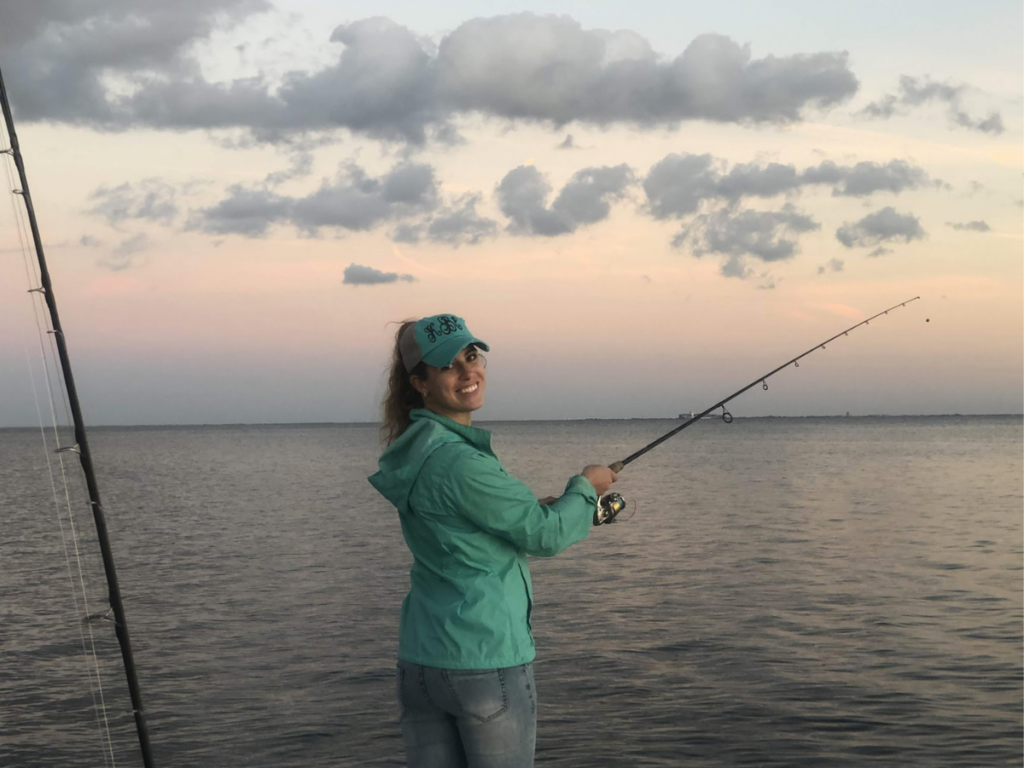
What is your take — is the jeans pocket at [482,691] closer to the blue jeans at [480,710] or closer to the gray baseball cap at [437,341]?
the blue jeans at [480,710]

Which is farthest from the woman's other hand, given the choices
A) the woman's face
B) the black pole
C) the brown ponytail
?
the black pole

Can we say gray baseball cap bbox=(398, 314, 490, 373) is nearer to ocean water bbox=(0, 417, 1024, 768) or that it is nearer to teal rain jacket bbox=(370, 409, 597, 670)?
teal rain jacket bbox=(370, 409, 597, 670)

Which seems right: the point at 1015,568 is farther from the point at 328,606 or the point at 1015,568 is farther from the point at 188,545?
the point at 188,545

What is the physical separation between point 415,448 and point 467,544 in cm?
32

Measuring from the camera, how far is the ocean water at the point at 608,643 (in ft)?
29.6

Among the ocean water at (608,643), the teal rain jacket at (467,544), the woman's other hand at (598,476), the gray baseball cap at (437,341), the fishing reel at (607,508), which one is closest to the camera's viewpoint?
the teal rain jacket at (467,544)

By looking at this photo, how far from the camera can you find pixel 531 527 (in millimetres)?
2928

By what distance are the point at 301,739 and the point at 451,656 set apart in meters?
6.90

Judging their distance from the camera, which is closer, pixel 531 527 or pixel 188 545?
pixel 531 527

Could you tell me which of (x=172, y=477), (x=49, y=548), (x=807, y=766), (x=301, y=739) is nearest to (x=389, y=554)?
(x=49, y=548)

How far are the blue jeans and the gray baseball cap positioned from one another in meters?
0.90

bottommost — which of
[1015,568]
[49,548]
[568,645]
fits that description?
[1015,568]

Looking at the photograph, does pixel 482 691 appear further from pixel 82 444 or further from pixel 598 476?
pixel 82 444

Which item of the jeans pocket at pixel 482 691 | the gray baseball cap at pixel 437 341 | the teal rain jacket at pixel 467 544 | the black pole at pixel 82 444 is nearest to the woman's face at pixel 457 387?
the gray baseball cap at pixel 437 341
